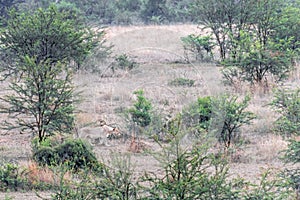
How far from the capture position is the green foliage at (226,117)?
12633 mm

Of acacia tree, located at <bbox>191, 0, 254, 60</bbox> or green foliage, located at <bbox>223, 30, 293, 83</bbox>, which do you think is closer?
green foliage, located at <bbox>223, 30, 293, 83</bbox>

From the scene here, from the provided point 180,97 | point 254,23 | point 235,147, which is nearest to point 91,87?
point 180,97

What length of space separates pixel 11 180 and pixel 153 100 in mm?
6920

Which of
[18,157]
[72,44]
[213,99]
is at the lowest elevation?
[18,157]

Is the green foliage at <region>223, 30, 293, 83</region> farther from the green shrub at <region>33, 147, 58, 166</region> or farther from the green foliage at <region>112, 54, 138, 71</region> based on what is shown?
the green shrub at <region>33, 147, 58, 166</region>

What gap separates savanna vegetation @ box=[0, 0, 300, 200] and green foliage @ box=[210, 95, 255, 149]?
0.02 m

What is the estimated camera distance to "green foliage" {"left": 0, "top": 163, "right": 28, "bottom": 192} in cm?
1004

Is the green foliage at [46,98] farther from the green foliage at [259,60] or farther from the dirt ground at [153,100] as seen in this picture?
the green foliage at [259,60]

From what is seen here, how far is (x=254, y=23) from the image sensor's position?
71.8 ft

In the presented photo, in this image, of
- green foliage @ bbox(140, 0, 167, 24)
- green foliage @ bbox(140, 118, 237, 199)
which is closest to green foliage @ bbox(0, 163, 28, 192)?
green foliage @ bbox(140, 118, 237, 199)

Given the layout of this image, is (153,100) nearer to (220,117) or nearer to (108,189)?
(220,117)

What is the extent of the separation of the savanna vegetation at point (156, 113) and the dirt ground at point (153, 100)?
157 mm

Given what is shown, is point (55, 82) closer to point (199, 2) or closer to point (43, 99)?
point (43, 99)

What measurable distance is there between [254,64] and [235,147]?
5989 millimetres
